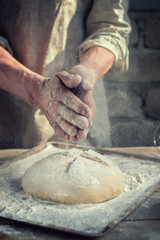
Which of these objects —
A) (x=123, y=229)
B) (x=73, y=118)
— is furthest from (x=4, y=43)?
(x=123, y=229)

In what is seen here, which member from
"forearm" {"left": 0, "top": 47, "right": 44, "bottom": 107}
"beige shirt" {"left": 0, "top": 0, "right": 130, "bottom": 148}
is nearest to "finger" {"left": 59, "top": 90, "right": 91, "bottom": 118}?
"forearm" {"left": 0, "top": 47, "right": 44, "bottom": 107}

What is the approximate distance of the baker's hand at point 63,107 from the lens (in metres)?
0.96

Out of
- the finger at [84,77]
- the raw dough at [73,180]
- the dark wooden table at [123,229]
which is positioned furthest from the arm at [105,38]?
the dark wooden table at [123,229]

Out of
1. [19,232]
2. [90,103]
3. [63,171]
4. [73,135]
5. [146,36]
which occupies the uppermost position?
[146,36]

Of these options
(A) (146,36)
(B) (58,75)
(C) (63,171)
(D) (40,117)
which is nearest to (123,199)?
(C) (63,171)

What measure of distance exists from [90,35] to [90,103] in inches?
23.9

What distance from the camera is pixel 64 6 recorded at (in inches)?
59.5

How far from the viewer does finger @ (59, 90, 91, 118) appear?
3.14 feet

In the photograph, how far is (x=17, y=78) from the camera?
127 centimetres

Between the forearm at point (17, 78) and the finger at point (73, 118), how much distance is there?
218mm

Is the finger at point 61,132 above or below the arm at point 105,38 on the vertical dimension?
below

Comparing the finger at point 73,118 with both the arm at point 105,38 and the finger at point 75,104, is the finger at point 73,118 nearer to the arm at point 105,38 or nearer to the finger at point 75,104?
the finger at point 75,104

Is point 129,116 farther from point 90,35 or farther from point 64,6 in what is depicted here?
point 64,6

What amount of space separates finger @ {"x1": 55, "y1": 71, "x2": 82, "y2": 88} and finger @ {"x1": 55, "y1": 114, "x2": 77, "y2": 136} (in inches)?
4.9
